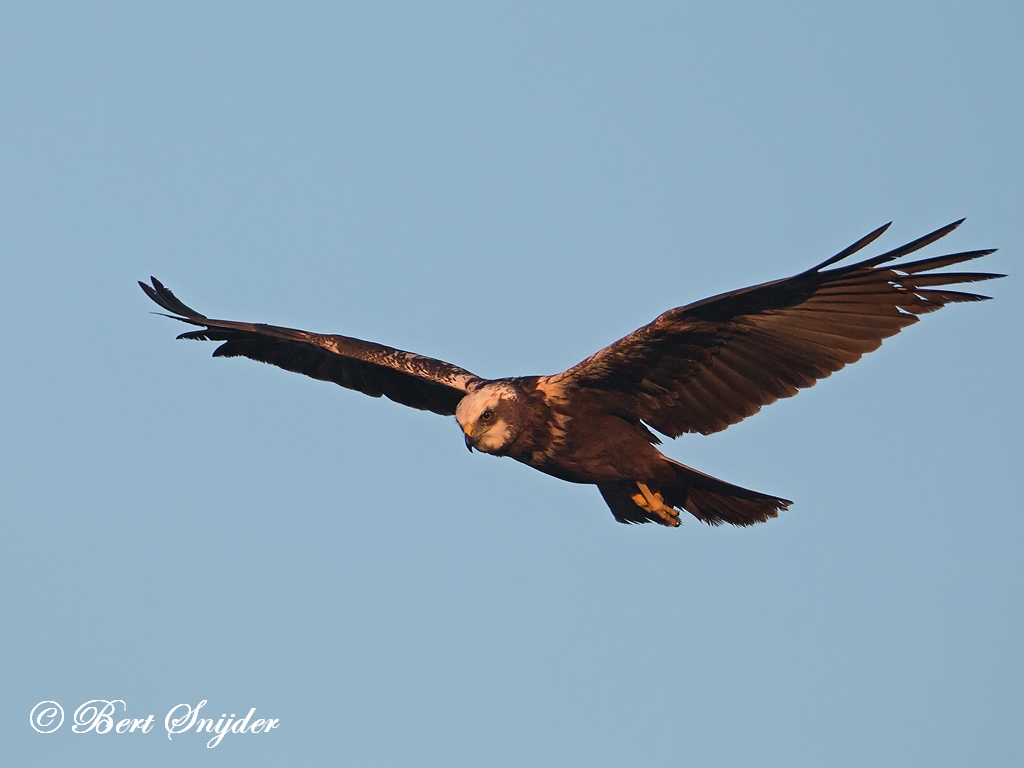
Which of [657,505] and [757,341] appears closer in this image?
[757,341]

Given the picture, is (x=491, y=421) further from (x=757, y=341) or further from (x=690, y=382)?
(x=757, y=341)

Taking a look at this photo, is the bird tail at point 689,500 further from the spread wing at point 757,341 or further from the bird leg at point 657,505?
the spread wing at point 757,341

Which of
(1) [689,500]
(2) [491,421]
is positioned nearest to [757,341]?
(1) [689,500]

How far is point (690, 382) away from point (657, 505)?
102 cm

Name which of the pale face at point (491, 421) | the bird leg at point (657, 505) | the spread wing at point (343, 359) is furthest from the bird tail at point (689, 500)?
the spread wing at point (343, 359)

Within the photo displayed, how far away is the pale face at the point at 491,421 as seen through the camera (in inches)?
364

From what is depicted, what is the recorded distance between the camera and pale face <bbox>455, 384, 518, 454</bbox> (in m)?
9.23

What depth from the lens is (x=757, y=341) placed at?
885 cm

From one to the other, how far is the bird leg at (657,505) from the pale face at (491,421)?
116 cm

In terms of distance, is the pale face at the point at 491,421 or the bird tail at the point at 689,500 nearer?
the pale face at the point at 491,421

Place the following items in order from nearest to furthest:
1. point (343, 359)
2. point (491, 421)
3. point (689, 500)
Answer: point (491, 421), point (689, 500), point (343, 359)

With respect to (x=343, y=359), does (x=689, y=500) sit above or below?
below

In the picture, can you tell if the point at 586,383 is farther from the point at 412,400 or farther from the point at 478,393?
the point at 412,400

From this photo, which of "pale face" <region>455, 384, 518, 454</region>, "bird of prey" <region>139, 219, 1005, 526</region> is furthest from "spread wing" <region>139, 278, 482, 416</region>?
"pale face" <region>455, 384, 518, 454</region>
